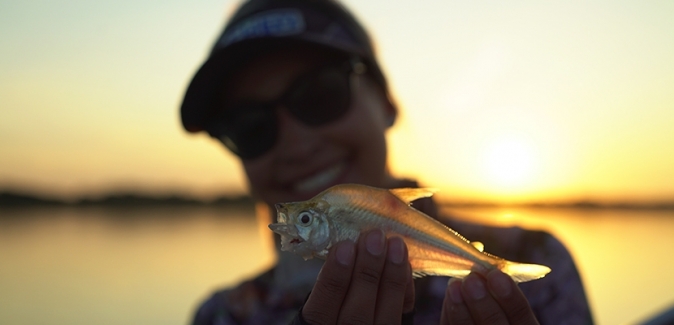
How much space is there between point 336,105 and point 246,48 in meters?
0.83

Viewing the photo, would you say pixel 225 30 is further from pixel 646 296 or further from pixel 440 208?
pixel 646 296

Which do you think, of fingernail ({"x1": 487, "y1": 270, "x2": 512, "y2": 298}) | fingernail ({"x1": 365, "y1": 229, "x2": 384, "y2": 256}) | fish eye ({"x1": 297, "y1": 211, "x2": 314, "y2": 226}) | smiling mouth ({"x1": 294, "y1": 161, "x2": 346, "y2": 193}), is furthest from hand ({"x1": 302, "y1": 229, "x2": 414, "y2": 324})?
smiling mouth ({"x1": 294, "y1": 161, "x2": 346, "y2": 193})

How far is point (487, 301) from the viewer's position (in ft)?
Result: 6.75

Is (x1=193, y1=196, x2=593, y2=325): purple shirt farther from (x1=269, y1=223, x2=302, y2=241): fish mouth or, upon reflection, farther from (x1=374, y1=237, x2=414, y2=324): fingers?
(x1=269, y1=223, x2=302, y2=241): fish mouth

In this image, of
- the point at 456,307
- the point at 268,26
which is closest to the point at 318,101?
the point at 268,26

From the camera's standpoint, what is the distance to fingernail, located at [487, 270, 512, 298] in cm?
203

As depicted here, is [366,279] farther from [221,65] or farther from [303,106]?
[221,65]

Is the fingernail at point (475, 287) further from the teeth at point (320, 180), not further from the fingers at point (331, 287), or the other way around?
the teeth at point (320, 180)

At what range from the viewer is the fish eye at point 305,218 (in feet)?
6.23

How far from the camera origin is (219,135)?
165 inches

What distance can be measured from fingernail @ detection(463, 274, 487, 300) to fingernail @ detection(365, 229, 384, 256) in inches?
18.0

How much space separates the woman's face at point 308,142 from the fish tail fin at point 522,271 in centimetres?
186

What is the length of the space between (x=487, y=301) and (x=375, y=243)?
1.95 feet

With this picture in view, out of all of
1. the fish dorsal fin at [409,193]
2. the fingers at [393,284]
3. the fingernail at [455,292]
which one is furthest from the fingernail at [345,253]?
the fingernail at [455,292]
